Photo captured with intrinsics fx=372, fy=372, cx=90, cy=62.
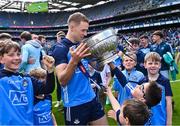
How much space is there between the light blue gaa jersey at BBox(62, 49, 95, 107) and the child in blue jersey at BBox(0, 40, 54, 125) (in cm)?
62

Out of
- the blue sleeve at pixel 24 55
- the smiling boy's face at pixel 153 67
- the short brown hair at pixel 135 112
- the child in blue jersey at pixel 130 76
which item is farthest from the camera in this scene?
the blue sleeve at pixel 24 55

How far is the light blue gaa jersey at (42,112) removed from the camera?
13.7 feet

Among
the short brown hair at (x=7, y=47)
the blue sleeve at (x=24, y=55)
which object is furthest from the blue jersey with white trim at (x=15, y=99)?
the blue sleeve at (x=24, y=55)

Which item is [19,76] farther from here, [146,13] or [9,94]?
[146,13]

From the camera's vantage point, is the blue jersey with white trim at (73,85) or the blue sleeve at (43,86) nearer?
the blue sleeve at (43,86)

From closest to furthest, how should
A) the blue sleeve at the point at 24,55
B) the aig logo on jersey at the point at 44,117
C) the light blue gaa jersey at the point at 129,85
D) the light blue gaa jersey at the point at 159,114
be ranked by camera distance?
the aig logo on jersey at the point at 44,117, the light blue gaa jersey at the point at 159,114, the light blue gaa jersey at the point at 129,85, the blue sleeve at the point at 24,55

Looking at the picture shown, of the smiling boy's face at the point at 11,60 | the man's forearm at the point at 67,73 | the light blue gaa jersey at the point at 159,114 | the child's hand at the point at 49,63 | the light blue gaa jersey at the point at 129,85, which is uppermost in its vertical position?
the smiling boy's face at the point at 11,60

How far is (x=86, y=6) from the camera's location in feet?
225

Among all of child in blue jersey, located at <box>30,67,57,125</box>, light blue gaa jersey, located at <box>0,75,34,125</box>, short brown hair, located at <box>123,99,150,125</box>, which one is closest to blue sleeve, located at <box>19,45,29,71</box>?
child in blue jersey, located at <box>30,67,57,125</box>

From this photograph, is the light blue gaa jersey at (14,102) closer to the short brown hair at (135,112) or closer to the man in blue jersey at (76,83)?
the man in blue jersey at (76,83)

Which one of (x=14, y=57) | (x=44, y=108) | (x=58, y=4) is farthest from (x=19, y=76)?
(x=58, y=4)

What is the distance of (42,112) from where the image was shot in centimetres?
429

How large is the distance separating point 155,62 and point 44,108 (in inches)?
57.0

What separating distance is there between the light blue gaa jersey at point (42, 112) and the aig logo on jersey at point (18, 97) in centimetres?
61
